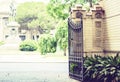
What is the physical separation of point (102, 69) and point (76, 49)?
2.20m

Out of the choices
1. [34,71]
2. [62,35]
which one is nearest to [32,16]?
[62,35]

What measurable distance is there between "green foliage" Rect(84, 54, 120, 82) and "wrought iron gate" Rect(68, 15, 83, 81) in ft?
0.99

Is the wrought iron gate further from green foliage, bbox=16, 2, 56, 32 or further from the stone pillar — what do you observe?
green foliage, bbox=16, 2, 56, 32

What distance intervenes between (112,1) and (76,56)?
251 centimetres

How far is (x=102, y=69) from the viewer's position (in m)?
11.1

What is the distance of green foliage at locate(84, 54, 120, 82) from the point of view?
34.7 ft

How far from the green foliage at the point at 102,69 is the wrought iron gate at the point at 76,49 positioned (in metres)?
0.30

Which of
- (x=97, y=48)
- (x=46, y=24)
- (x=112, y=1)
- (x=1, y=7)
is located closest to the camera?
(x=112, y=1)

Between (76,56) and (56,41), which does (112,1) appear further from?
(56,41)

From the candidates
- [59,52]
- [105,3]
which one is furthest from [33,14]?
[105,3]

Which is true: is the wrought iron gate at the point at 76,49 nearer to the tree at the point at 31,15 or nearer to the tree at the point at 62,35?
the tree at the point at 62,35

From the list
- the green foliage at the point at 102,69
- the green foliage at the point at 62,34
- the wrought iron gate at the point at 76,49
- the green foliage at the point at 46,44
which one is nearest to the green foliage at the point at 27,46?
the green foliage at the point at 46,44

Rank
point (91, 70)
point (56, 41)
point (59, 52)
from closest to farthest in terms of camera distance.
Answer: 1. point (91, 70)
2. point (56, 41)
3. point (59, 52)

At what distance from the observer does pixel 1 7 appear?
66.0m
